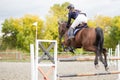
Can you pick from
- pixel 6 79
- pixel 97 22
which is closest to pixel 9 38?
pixel 97 22

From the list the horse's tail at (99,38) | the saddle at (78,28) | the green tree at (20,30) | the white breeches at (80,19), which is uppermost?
the white breeches at (80,19)

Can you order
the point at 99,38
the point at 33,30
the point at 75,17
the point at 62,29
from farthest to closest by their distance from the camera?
1. the point at 33,30
2. the point at 62,29
3. the point at 75,17
4. the point at 99,38

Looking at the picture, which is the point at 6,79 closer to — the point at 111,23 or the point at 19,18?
the point at 19,18

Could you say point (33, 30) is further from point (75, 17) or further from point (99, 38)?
point (99, 38)

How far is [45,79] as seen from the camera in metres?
7.20

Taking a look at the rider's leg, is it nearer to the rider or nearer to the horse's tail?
the rider

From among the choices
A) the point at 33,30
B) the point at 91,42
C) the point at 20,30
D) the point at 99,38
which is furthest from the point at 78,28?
the point at 20,30

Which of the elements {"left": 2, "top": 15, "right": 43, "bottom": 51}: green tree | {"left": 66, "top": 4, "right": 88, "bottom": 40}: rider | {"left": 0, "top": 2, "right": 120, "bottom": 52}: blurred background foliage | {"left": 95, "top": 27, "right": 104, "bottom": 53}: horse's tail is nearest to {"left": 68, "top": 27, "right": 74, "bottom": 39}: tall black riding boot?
{"left": 66, "top": 4, "right": 88, "bottom": 40}: rider

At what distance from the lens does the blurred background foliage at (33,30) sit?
4967 cm

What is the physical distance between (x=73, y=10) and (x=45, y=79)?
3148 millimetres

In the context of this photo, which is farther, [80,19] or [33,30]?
[33,30]

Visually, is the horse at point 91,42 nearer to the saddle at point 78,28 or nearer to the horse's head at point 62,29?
the saddle at point 78,28

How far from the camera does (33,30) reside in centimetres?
5103

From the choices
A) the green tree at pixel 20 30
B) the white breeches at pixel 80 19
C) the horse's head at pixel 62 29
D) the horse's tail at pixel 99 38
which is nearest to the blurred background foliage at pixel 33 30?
the green tree at pixel 20 30
